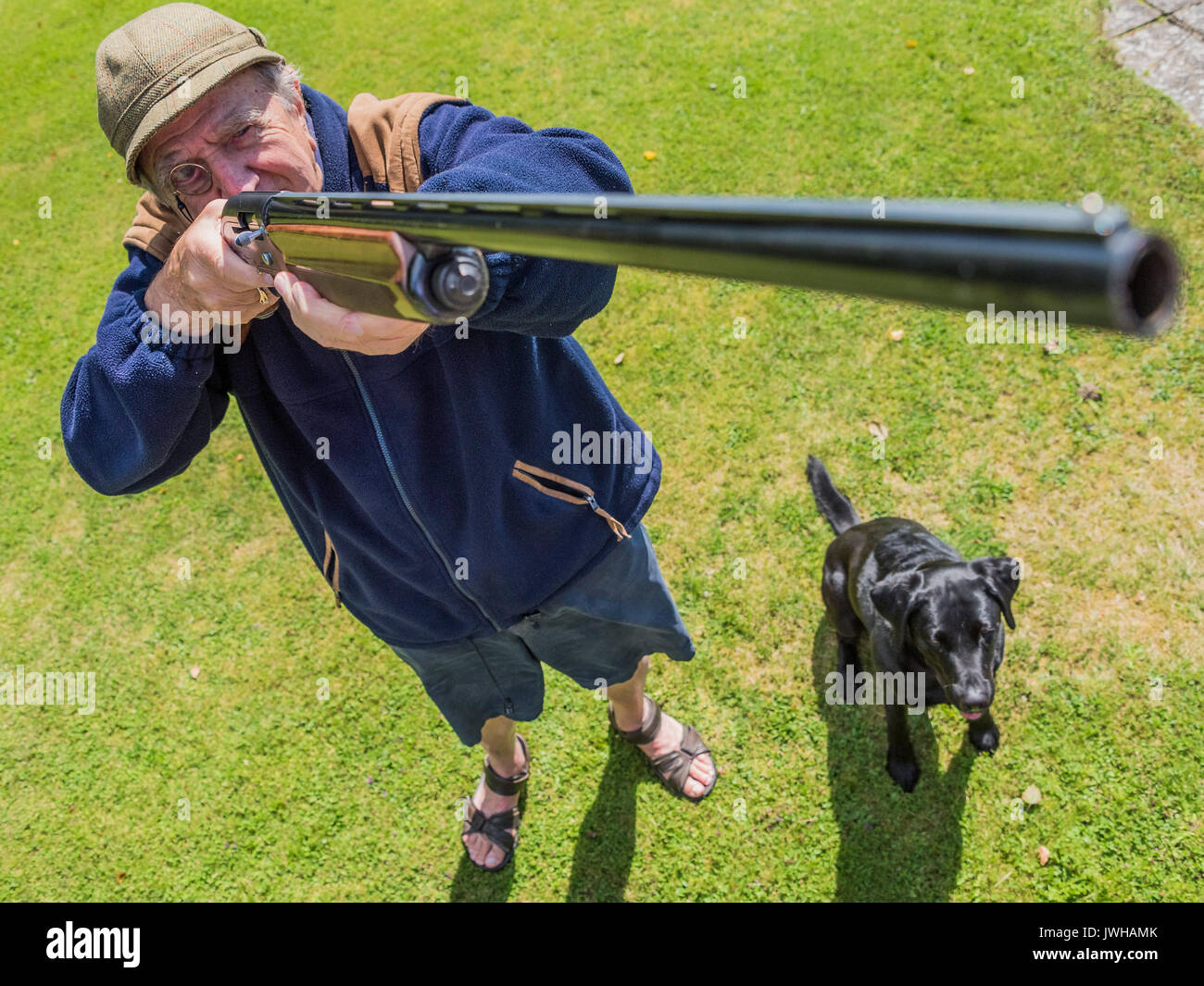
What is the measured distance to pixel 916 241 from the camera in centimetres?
74

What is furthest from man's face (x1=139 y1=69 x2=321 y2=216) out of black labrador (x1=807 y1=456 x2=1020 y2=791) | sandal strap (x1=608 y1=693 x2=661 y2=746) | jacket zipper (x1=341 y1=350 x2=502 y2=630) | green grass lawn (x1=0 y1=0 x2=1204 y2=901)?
green grass lawn (x1=0 y1=0 x2=1204 y2=901)

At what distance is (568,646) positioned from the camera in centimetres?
335

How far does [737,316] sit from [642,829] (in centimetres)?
344

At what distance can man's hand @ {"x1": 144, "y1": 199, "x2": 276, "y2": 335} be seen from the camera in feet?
6.22

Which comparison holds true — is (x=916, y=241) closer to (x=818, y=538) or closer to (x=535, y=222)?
(x=535, y=222)

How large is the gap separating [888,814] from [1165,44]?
5894 mm

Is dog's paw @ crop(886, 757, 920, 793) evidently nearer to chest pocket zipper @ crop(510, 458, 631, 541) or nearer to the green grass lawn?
the green grass lawn

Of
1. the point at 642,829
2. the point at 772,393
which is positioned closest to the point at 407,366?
the point at 642,829

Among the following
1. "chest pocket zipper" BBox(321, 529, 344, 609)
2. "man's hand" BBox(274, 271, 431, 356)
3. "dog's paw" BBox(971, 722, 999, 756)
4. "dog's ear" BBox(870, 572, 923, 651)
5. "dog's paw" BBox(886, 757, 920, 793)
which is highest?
"man's hand" BBox(274, 271, 431, 356)

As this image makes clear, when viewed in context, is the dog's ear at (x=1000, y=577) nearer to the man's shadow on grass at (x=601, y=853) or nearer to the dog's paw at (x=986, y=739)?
the dog's paw at (x=986, y=739)

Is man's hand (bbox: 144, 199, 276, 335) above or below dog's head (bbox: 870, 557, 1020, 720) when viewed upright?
above
